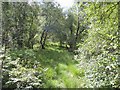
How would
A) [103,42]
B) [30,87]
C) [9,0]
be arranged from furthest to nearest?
1. [9,0]
2. [30,87]
3. [103,42]

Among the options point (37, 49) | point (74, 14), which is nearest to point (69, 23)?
point (74, 14)

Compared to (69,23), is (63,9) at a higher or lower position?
higher

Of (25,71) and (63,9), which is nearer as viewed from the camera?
(25,71)

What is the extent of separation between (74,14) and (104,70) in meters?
0.83

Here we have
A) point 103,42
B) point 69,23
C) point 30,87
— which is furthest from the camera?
point 69,23

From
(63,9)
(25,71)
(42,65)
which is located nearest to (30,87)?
(25,71)

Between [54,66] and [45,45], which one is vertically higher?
[45,45]

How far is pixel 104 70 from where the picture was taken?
1.46 meters

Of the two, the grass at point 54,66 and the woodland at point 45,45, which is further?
the grass at point 54,66

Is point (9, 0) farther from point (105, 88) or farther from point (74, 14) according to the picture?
point (105, 88)

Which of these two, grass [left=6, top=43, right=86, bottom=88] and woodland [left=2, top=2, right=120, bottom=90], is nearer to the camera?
woodland [left=2, top=2, right=120, bottom=90]

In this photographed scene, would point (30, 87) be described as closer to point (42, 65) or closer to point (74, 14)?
point (42, 65)

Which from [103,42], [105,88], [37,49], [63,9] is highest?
[63,9]

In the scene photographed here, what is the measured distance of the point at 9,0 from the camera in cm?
204
